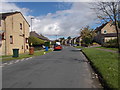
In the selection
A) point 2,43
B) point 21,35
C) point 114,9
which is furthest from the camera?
point 21,35

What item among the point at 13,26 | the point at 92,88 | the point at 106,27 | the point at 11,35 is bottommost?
the point at 92,88

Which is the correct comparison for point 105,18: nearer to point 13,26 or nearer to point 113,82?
point 113,82

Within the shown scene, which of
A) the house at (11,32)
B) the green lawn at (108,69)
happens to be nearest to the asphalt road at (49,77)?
the green lawn at (108,69)

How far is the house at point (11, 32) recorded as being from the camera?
65.2ft

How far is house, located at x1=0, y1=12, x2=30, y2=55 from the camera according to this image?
19859 mm

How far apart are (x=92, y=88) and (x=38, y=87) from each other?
6.59 ft

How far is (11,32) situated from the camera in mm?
21453

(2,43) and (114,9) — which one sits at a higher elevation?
(114,9)

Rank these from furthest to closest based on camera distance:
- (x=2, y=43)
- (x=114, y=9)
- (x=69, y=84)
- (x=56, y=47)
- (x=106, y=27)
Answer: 1. (x=106, y=27)
2. (x=56, y=47)
3. (x=2, y=43)
4. (x=114, y=9)
5. (x=69, y=84)

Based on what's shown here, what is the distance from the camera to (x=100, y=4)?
13.1 m

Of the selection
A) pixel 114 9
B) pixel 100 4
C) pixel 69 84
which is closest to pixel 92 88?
pixel 69 84

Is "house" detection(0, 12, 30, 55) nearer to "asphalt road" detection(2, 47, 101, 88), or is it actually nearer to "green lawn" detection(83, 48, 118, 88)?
"asphalt road" detection(2, 47, 101, 88)

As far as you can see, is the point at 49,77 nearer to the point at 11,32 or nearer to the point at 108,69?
the point at 108,69

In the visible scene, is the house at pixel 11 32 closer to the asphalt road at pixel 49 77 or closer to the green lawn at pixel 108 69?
the asphalt road at pixel 49 77
